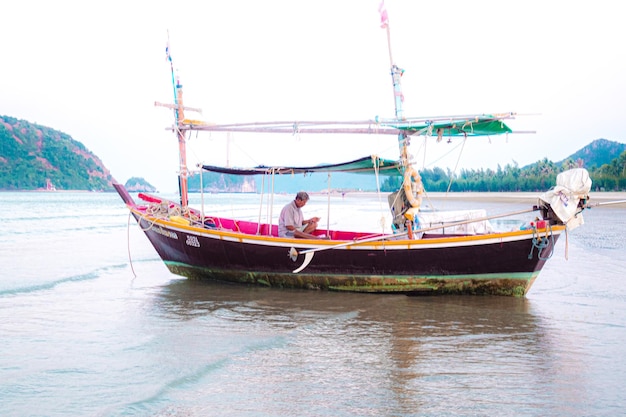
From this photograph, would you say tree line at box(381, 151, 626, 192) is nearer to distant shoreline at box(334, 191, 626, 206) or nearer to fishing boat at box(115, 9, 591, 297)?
distant shoreline at box(334, 191, 626, 206)

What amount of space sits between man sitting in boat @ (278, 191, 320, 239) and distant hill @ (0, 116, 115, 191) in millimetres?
135992

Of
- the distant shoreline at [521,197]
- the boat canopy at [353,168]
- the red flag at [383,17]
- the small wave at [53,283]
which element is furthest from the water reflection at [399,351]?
the distant shoreline at [521,197]

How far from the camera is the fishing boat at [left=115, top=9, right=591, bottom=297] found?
29.4ft

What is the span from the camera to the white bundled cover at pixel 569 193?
833 cm

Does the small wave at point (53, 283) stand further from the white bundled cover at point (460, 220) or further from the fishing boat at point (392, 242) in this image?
the white bundled cover at point (460, 220)

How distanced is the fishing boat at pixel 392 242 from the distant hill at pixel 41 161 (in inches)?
5277

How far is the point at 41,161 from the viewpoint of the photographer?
446 ft

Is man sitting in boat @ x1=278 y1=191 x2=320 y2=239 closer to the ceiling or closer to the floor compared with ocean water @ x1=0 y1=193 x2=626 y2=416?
closer to the ceiling

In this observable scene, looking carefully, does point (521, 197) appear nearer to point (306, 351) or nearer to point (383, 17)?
point (383, 17)

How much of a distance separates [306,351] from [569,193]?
15.8ft

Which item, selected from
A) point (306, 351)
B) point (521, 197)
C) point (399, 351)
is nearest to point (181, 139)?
point (306, 351)

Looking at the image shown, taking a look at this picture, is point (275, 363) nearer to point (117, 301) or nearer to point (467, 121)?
point (117, 301)

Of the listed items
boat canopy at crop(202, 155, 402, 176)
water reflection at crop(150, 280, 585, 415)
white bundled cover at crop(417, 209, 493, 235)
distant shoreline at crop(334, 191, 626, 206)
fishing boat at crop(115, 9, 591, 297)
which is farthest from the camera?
distant shoreline at crop(334, 191, 626, 206)

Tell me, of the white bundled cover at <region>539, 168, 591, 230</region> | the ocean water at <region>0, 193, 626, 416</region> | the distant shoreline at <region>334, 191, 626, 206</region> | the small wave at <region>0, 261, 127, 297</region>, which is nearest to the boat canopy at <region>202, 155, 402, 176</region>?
the ocean water at <region>0, 193, 626, 416</region>
